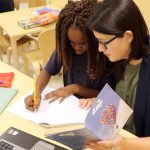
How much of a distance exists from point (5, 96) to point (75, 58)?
0.40 metres

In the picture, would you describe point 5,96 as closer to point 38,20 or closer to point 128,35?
point 128,35

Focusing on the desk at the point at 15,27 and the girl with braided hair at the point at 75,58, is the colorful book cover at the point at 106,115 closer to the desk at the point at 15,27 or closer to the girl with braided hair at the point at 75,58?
the girl with braided hair at the point at 75,58

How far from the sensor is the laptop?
3.43 feet

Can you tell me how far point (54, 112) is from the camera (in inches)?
49.4

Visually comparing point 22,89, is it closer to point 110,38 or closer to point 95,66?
point 95,66

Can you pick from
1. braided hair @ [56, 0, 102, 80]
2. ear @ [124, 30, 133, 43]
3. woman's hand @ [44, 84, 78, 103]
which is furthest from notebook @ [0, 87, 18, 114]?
ear @ [124, 30, 133, 43]

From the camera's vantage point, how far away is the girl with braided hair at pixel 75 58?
4.35 ft

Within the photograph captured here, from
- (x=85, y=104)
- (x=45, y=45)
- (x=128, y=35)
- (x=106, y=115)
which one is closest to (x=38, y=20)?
(x=45, y=45)

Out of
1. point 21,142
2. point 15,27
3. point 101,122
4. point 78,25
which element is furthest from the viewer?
point 15,27

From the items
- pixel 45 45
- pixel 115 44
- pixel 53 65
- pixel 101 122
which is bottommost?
pixel 45 45

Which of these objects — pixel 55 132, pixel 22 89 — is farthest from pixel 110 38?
pixel 22 89

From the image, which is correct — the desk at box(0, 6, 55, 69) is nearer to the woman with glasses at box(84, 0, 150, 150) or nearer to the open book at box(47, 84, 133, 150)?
the woman with glasses at box(84, 0, 150, 150)

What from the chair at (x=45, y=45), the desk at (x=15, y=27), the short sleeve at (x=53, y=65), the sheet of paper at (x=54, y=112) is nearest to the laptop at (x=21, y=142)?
the sheet of paper at (x=54, y=112)

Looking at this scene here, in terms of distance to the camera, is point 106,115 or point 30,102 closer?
point 106,115
